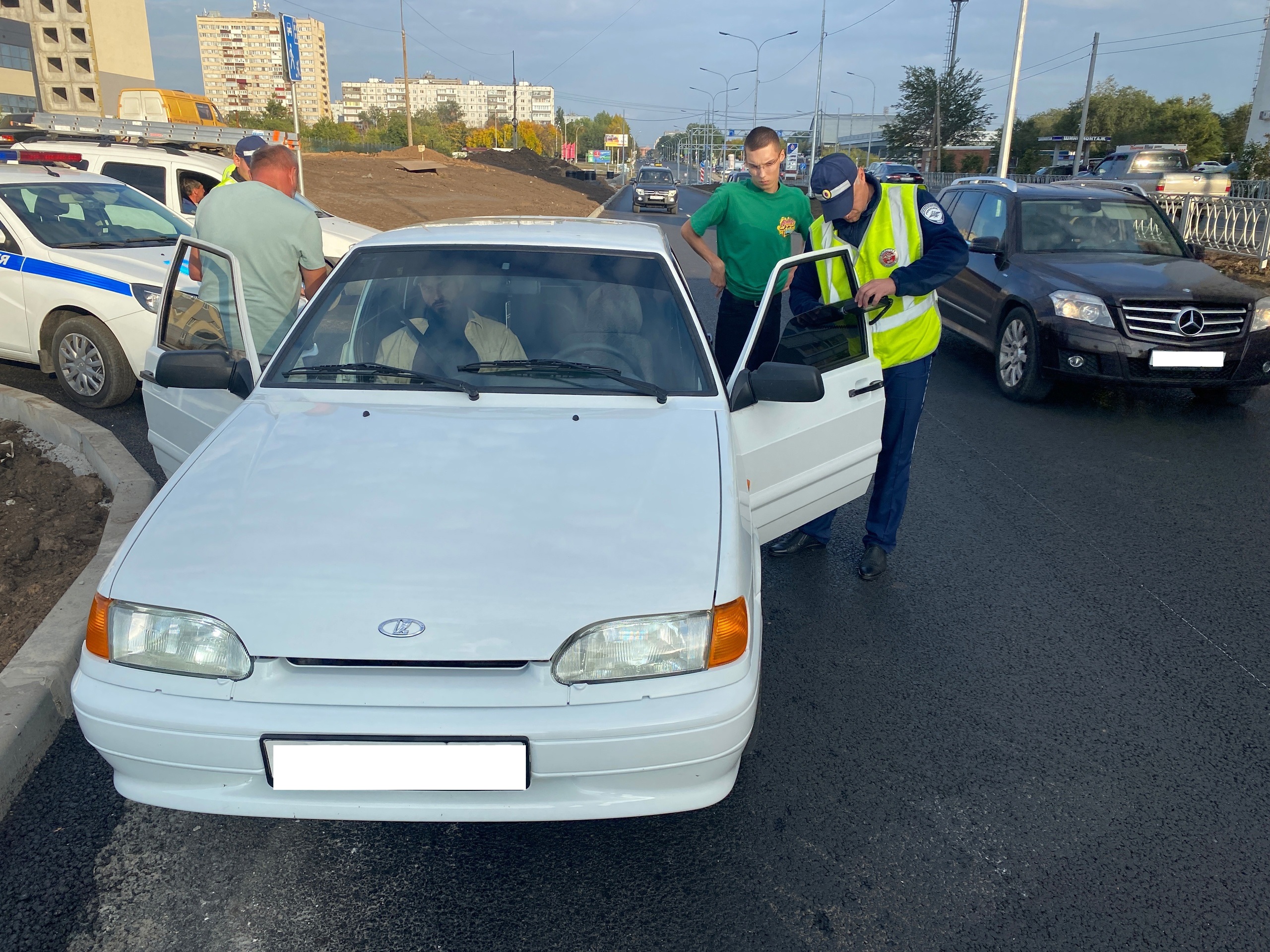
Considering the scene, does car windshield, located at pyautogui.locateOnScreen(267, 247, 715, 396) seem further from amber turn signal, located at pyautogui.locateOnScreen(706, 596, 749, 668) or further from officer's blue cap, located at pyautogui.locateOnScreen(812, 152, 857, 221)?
amber turn signal, located at pyautogui.locateOnScreen(706, 596, 749, 668)

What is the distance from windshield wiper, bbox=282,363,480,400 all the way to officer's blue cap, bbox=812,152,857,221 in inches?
69.8

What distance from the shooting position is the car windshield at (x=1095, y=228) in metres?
8.27

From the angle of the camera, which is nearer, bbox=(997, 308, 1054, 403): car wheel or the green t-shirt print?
the green t-shirt print

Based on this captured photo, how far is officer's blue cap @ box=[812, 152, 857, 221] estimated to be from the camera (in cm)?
398

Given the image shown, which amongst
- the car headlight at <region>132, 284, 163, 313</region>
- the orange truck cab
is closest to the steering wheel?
the car headlight at <region>132, 284, 163, 313</region>

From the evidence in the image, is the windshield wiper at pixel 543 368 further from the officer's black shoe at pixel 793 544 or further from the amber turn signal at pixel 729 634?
the officer's black shoe at pixel 793 544

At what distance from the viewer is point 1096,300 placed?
7195 mm

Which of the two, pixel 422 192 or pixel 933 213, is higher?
pixel 933 213

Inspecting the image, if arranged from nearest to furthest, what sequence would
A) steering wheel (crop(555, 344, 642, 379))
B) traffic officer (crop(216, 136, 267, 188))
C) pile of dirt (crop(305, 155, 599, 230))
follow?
1. steering wheel (crop(555, 344, 642, 379))
2. traffic officer (crop(216, 136, 267, 188))
3. pile of dirt (crop(305, 155, 599, 230))

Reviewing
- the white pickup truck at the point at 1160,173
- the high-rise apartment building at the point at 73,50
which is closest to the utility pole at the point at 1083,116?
the white pickup truck at the point at 1160,173

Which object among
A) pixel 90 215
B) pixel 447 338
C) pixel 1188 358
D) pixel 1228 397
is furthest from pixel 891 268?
pixel 90 215

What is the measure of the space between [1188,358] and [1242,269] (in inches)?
416

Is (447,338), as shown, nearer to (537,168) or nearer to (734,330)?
(734,330)

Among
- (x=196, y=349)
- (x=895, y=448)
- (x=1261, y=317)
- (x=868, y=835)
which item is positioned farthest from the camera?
(x=1261, y=317)
